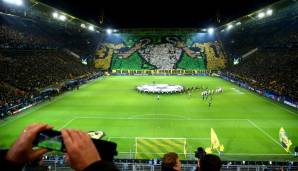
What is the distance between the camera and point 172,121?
35.2 m

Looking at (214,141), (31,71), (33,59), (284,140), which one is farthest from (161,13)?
(214,141)

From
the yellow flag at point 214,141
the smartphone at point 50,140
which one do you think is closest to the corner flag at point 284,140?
the yellow flag at point 214,141

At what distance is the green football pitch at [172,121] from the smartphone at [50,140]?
851 inches

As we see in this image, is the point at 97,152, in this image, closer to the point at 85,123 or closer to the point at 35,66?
the point at 85,123

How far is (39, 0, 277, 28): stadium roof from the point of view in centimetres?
10556

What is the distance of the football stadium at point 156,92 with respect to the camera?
82.1 feet

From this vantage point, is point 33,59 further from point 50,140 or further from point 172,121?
point 50,140

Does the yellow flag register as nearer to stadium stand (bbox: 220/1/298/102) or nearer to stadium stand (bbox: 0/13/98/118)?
stadium stand (bbox: 220/1/298/102)

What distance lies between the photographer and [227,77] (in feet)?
256

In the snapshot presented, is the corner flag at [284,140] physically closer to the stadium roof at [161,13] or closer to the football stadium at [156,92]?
the football stadium at [156,92]

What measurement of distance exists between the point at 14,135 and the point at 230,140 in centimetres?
1897

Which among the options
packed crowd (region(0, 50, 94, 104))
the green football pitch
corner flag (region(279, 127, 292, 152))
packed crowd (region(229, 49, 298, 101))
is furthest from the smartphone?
packed crowd (region(229, 49, 298, 101))

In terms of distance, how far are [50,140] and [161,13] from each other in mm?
120623

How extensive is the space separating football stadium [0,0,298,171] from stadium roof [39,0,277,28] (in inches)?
200
